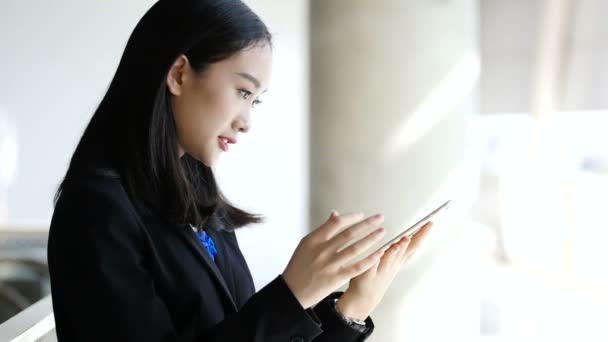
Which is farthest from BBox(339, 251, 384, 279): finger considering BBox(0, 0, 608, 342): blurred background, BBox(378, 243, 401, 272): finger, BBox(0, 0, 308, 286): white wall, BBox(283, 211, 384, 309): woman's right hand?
BBox(0, 0, 308, 286): white wall

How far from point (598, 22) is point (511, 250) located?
139 cm

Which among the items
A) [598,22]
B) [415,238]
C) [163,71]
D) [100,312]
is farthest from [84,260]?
[598,22]

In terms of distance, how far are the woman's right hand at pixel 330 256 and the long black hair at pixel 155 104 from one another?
240 mm

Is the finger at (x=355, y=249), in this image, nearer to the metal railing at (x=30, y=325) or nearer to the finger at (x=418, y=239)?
the finger at (x=418, y=239)

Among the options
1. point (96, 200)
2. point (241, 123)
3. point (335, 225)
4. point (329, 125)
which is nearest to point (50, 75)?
point (329, 125)

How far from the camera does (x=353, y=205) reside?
9.54ft

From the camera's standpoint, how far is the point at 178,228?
1030mm

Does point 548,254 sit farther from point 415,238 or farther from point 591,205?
point 415,238

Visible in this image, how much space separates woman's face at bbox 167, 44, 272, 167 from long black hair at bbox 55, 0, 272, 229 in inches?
0.5

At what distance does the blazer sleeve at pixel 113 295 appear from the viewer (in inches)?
34.2

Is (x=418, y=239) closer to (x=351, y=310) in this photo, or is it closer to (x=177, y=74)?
(x=351, y=310)

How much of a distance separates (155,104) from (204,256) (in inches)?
9.4

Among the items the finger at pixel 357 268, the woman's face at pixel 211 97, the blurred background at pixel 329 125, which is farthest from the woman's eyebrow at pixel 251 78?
the blurred background at pixel 329 125

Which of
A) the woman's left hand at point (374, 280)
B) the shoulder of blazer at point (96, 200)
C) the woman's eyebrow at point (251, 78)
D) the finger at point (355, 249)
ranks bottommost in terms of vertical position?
the woman's left hand at point (374, 280)
